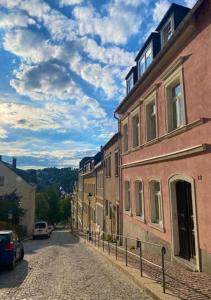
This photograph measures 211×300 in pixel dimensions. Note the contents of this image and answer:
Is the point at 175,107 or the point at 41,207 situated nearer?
the point at 175,107

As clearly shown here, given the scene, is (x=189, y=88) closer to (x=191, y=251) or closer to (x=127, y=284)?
(x=191, y=251)

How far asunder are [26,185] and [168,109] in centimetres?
3983

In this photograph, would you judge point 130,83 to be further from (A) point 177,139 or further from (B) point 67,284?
(B) point 67,284

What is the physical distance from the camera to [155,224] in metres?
14.1

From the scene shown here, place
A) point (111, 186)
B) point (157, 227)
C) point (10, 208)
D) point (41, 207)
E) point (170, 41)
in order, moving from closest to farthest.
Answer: point (170, 41) < point (157, 227) < point (111, 186) < point (10, 208) < point (41, 207)

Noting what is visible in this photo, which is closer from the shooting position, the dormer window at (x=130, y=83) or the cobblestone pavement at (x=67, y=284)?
the cobblestone pavement at (x=67, y=284)

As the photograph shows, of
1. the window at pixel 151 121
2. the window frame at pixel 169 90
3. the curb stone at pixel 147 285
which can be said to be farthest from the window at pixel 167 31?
the curb stone at pixel 147 285

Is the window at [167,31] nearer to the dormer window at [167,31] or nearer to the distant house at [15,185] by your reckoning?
the dormer window at [167,31]

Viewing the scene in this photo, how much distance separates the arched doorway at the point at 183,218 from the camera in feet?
35.5

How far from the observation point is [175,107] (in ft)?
41.0

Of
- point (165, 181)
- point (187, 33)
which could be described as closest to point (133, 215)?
point (165, 181)

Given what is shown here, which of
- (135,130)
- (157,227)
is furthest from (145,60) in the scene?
(157,227)

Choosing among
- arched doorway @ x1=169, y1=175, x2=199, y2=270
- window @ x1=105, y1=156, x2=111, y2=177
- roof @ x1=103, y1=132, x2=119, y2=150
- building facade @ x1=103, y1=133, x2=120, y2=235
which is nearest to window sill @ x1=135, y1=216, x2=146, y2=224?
arched doorway @ x1=169, y1=175, x2=199, y2=270

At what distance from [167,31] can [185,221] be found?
7.54 meters
